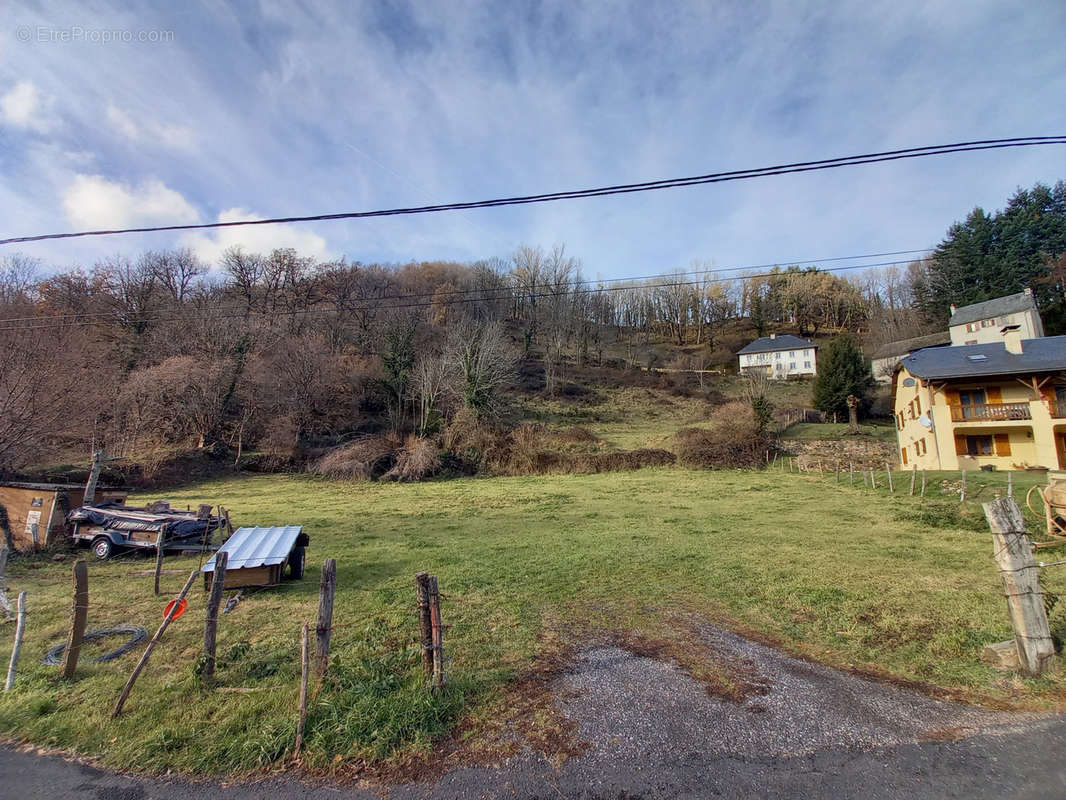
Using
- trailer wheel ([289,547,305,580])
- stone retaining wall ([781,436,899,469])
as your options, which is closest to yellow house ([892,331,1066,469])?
stone retaining wall ([781,436,899,469])

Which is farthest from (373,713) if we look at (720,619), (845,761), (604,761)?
(720,619)

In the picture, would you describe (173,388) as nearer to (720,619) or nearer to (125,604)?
(125,604)

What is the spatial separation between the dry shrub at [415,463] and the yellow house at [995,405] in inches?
1025

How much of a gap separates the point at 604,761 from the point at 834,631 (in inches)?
160

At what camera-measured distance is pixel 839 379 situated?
134 ft

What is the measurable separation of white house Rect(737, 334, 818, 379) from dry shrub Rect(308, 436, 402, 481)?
4705cm

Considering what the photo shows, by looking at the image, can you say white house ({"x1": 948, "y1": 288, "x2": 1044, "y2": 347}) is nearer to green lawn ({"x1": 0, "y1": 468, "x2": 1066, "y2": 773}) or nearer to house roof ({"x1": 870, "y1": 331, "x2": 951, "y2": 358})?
house roof ({"x1": 870, "y1": 331, "x2": 951, "y2": 358})

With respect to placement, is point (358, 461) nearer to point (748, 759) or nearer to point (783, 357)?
point (748, 759)

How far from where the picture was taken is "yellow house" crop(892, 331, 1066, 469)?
78.6 feet

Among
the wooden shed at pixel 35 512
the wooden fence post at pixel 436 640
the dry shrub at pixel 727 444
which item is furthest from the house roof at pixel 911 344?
the wooden shed at pixel 35 512

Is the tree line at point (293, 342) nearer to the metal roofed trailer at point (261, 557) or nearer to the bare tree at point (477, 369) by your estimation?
the bare tree at point (477, 369)

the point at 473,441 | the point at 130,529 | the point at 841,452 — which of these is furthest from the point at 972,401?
the point at 130,529

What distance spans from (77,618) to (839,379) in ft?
154

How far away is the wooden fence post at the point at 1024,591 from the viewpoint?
4.80 meters
